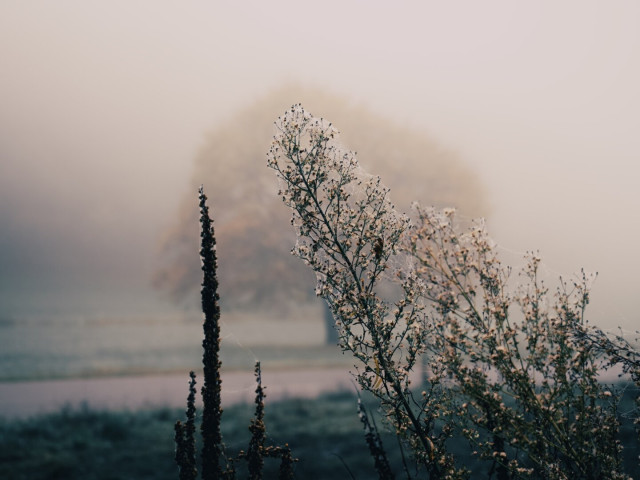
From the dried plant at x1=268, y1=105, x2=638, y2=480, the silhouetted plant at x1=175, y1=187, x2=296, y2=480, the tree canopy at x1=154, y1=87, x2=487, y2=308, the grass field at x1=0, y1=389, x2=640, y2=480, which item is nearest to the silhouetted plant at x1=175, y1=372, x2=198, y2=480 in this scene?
the silhouetted plant at x1=175, y1=187, x2=296, y2=480

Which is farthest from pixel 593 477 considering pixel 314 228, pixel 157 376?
pixel 157 376

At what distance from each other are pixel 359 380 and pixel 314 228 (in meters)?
0.92

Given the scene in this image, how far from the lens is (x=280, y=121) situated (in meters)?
3.51

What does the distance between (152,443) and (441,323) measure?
10006 millimetres

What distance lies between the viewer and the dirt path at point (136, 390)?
15.2 metres

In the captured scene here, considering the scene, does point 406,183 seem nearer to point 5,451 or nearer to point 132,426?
point 132,426

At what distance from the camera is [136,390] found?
19500 millimetres

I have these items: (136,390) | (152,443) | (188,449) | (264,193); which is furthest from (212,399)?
(264,193)

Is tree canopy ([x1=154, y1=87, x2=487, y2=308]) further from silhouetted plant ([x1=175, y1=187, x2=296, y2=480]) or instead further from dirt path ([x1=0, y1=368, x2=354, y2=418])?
silhouetted plant ([x1=175, y1=187, x2=296, y2=480])

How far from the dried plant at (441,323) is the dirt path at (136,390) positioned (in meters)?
8.16

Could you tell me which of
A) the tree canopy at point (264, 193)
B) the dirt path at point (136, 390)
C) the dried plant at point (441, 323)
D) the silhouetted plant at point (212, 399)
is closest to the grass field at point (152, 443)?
the dirt path at point (136, 390)

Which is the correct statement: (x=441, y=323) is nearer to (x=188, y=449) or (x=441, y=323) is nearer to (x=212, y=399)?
(x=212, y=399)

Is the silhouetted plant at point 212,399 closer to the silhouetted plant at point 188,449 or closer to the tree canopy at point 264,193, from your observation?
the silhouetted plant at point 188,449

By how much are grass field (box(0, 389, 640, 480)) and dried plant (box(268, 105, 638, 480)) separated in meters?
5.45
